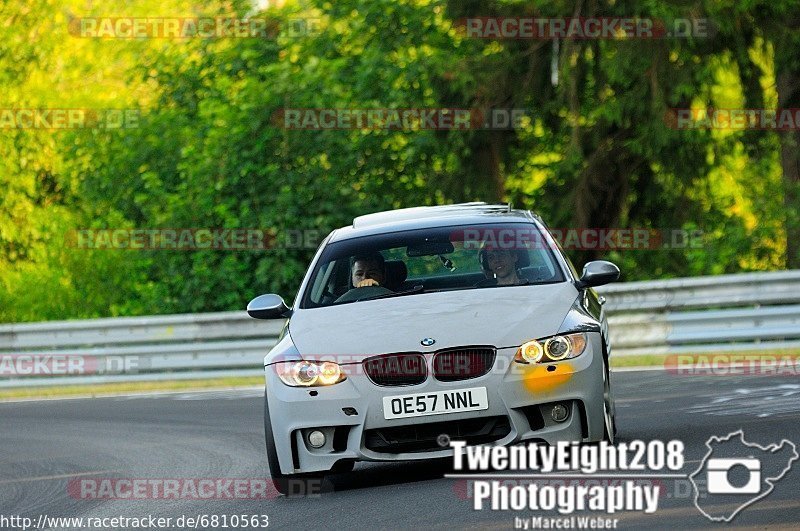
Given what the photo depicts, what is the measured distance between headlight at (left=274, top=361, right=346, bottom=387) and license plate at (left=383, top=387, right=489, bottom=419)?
0.39m

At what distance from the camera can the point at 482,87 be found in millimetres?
24953

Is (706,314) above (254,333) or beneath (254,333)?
above

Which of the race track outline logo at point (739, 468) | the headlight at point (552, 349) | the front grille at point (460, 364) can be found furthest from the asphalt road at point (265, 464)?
the headlight at point (552, 349)

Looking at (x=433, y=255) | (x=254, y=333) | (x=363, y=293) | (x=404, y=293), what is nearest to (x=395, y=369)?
(x=404, y=293)

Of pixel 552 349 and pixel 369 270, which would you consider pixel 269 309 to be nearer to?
pixel 369 270

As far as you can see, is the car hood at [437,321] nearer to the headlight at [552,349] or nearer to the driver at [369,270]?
the headlight at [552,349]

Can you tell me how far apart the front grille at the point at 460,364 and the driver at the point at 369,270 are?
65.4 inches

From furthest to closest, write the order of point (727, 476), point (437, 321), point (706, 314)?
point (706, 314), point (437, 321), point (727, 476)

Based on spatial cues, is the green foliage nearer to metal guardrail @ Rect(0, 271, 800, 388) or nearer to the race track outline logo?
metal guardrail @ Rect(0, 271, 800, 388)

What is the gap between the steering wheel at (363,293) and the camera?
10.2 meters

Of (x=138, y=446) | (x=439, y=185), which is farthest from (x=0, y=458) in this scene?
(x=439, y=185)

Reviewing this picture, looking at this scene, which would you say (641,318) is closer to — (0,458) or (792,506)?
(0,458)

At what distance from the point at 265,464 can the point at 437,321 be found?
2372 mm

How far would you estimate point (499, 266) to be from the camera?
10242 millimetres
